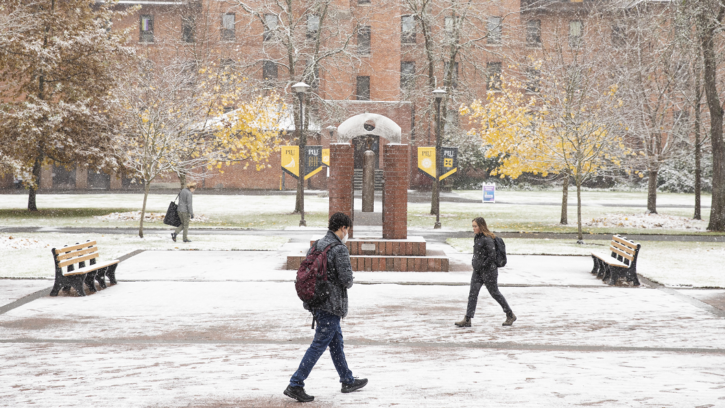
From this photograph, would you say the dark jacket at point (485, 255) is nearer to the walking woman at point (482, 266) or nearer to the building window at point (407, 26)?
the walking woman at point (482, 266)

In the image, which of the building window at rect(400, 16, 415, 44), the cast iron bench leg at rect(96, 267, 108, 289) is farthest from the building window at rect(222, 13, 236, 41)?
the cast iron bench leg at rect(96, 267, 108, 289)

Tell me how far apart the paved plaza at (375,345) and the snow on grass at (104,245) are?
1797 millimetres

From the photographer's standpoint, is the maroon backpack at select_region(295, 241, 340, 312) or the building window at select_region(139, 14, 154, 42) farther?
the building window at select_region(139, 14, 154, 42)

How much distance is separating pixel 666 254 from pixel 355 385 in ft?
42.9

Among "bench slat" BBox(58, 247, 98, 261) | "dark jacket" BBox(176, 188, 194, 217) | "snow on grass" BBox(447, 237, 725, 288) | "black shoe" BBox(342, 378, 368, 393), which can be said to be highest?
"dark jacket" BBox(176, 188, 194, 217)

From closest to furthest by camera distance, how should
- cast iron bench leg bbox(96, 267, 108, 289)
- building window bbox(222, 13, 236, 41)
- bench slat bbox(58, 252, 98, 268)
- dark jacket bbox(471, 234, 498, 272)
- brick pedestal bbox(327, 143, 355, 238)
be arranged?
dark jacket bbox(471, 234, 498, 272) → bench slat bbox(58, 252, 98, 268) → cast iron bench leg bbox(96, 267, 108, 289) → brick pedestal bbox(327, 143, 355, 238) → building window bbox(222, 13, 236, 41)

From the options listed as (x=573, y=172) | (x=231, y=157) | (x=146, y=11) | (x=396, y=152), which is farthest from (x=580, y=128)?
(x=146, y=11)

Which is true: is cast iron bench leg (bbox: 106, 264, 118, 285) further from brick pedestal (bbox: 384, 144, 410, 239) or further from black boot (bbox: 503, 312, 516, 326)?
black boot (bbox: 503, 312, 516, 326)

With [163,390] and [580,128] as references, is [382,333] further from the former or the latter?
[580,128]

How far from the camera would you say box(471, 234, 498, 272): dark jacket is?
8.48m

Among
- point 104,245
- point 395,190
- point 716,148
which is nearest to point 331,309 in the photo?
point 395,190

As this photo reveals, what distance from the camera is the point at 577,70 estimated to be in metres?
22.3

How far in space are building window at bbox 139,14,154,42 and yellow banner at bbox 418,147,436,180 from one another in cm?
3118

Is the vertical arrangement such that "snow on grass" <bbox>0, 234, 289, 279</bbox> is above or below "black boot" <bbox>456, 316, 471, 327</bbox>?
above
